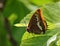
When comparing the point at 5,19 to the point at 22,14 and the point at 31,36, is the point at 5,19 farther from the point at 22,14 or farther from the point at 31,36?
the point at 31,36

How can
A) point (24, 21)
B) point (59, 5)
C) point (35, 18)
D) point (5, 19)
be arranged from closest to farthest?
point (35, 18) < point (24, 21) < point (59, 5) < point (5, 19)

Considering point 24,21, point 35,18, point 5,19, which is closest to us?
point 35,18

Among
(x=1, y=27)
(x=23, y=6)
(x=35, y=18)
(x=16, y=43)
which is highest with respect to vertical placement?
(x=35, y=18)

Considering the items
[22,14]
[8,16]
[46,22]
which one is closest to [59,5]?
[46,22]

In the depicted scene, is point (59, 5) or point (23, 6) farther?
point (23, 6)

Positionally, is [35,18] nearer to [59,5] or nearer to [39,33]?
[39,33]

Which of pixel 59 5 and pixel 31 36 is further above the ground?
pixel 59 5
